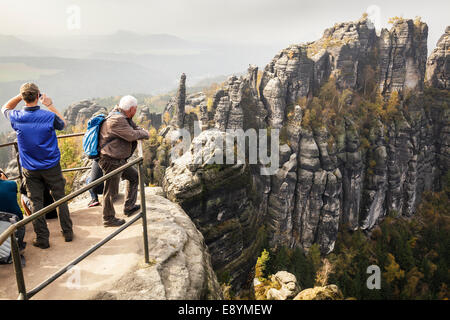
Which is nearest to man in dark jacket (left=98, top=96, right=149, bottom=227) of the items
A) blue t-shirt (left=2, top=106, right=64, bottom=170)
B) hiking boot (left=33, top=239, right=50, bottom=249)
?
blue t-shirt (left=2, top=106, right=64, bottom=170)

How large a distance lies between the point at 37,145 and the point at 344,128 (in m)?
52.3

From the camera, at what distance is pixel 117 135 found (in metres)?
4.95

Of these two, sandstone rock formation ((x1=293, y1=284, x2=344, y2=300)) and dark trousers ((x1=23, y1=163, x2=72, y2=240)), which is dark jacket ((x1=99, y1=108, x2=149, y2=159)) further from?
sandstone rock formation ((x1=293, y1=284, x2=344, y2=300))

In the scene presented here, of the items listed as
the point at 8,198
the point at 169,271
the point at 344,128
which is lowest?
the point at 344,128

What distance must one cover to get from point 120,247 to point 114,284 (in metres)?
0.93

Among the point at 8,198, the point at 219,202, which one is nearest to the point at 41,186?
the point at 8,198

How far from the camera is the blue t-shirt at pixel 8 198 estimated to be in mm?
4234

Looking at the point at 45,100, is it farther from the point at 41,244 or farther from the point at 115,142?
the point at 41,244

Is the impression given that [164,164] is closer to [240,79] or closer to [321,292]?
[240,79]

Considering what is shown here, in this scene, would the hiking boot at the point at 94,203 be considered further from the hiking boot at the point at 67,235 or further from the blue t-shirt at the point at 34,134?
the blue t-shirt at the point at 34,134

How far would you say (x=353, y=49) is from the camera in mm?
54719

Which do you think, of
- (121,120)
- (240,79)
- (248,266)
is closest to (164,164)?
(240,79)

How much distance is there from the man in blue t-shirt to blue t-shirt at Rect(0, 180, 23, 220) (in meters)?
0.22

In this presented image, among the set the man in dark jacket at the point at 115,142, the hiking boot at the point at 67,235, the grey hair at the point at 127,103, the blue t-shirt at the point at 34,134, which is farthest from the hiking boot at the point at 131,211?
the grey hair at the point at 127,103
